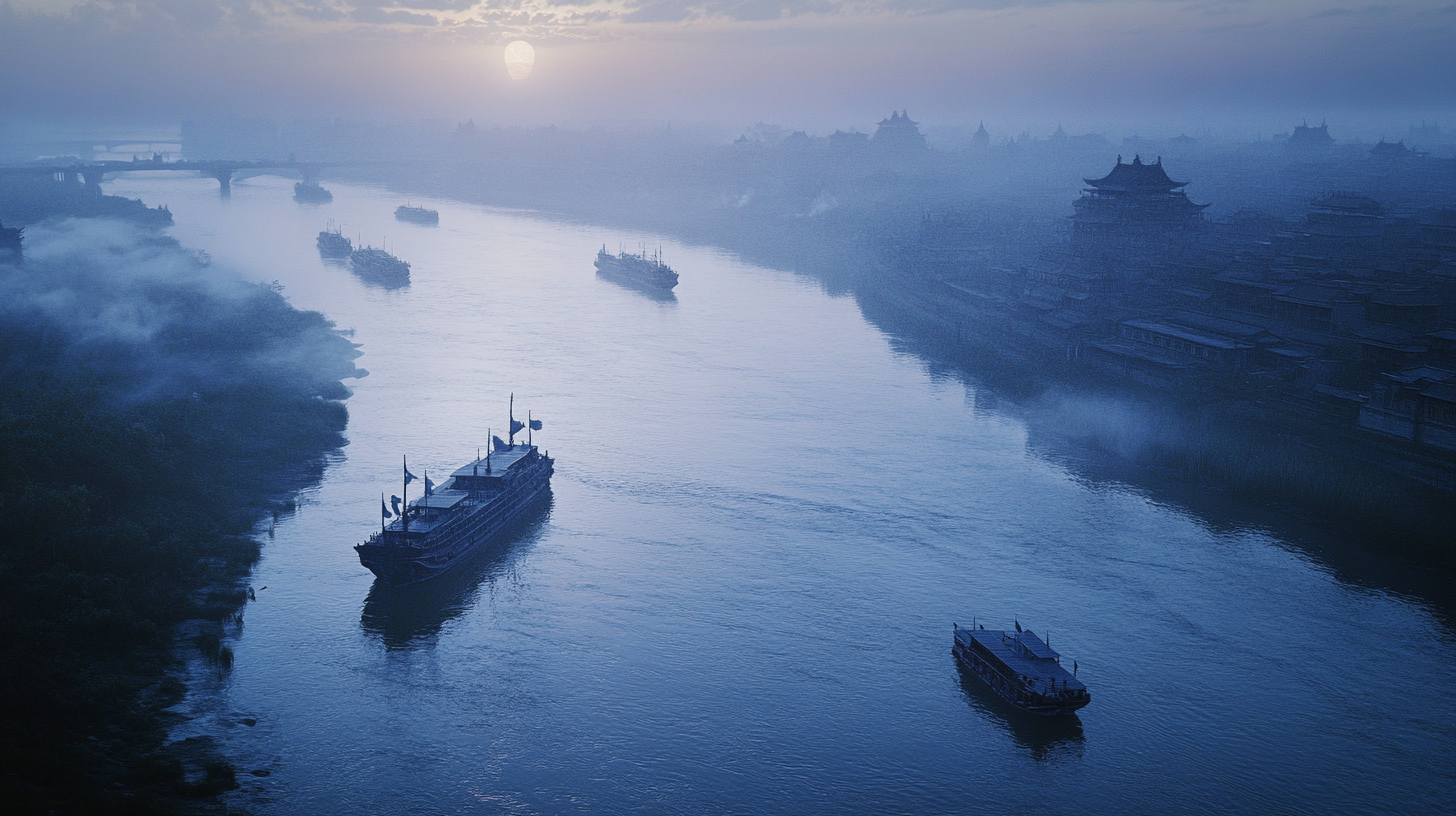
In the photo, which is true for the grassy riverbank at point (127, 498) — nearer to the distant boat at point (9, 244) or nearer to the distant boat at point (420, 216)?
the distant boat at point (9, 244)

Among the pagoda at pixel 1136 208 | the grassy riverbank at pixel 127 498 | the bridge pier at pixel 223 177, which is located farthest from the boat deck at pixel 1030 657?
the bridge pier at pixel 223 177

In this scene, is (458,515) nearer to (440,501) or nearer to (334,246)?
(440,501)

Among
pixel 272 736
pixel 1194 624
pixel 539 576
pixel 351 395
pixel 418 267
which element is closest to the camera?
pixel 272 736

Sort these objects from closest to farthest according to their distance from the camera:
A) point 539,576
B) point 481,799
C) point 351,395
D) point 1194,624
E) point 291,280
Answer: point 481,799
point 1194,624
point 539,576
point 351,395
point 291,280

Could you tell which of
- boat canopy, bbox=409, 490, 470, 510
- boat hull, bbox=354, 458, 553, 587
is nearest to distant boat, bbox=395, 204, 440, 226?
boat hull, bbox=354, 458, 553, 587

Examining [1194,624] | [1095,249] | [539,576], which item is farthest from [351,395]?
[1095,249]

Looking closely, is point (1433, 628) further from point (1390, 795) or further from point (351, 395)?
point (351, 395)

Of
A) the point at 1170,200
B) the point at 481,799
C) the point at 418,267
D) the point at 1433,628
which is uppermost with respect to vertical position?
the point at 1170,200

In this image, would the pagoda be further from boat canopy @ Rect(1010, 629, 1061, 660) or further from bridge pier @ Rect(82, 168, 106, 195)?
bridge pier @ Rect(82, 168, 106, 195)
